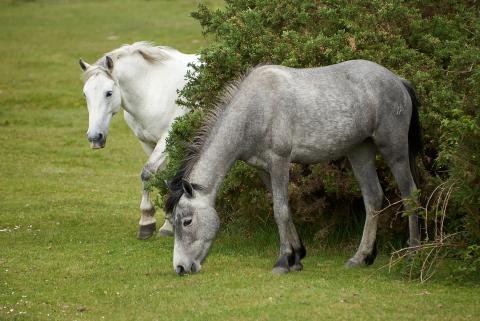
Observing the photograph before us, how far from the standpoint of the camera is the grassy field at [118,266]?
Answer: 810cm

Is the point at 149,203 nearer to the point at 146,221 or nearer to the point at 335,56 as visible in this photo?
the point at 146,221

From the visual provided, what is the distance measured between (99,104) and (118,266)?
2513 mm

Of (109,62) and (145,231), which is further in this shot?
(145,231)

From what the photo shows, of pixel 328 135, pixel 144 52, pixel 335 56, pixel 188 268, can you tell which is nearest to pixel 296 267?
pixel 188 268

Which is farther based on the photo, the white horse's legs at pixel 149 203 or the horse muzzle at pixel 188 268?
the white horse's legs at pixel 149 203

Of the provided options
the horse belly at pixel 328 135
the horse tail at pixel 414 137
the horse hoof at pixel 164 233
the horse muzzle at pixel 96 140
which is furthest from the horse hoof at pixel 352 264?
the horse muzzle at pixel 96 140

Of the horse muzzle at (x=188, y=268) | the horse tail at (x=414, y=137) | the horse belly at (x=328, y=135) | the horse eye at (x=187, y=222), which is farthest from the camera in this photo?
the horse tail at (x=414, y=137)

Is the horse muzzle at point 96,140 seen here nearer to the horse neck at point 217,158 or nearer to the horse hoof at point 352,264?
the horse neck at point 217,158

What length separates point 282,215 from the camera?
9.34 m

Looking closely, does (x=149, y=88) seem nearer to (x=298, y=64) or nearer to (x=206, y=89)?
(x=206, y=89)

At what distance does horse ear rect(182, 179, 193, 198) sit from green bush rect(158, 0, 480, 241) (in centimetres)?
194

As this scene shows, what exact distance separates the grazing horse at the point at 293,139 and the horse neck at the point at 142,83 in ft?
10.7

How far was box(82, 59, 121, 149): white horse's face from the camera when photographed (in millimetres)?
11867

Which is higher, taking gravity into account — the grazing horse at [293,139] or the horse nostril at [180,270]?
the grazing horse at [293,139]
